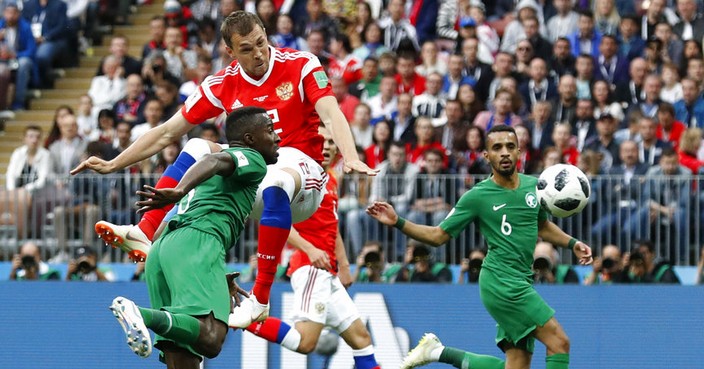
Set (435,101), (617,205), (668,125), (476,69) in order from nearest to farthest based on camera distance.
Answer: (617,205) → (668,125) → (435,101) → (476,69)

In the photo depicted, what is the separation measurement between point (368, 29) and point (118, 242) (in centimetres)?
932

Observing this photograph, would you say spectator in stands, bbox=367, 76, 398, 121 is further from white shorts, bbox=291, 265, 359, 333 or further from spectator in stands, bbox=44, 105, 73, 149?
white shorts, bbox=291, 265, 359, 333

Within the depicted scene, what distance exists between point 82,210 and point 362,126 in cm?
366

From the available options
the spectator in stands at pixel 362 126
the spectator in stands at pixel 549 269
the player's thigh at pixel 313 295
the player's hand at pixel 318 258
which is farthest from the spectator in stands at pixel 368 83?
the player's hand at pixel 318 258

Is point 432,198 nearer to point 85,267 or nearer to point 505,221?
point 85,267

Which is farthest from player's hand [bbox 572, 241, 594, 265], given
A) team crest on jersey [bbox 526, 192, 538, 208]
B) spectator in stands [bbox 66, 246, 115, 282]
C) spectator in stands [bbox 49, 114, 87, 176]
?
spectator in stands [bbox 49, 114, 87, 176]

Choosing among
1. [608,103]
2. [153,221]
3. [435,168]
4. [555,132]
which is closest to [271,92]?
[153,221]

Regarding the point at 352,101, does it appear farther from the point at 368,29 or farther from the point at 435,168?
the point at 435,168

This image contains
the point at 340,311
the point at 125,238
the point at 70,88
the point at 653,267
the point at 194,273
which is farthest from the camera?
the point at 70,88

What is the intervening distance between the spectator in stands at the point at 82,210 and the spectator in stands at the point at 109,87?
3.96m

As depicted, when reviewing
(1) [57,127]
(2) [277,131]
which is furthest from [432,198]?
(1) [57,127]

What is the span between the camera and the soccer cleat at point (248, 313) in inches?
440

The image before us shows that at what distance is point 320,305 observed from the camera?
13352 millimetres

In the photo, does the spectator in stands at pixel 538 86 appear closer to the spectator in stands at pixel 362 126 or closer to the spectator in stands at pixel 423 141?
the spectator in stands at pixel 423 141
